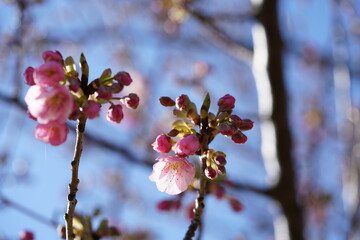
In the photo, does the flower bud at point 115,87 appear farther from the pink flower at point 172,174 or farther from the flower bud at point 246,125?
the flower bud at point 246,125

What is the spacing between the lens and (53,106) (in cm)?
96

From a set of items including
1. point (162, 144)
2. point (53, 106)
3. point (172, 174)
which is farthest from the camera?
point (172, 174)

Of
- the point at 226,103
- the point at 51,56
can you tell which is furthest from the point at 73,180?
the point at 226,103

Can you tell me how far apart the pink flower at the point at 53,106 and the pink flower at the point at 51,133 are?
28 mm

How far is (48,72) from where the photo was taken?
99 cm

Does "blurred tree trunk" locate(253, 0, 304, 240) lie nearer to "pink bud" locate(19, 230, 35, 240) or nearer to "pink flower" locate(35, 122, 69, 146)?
"pink bud" locate(19, 230, 35, 240)

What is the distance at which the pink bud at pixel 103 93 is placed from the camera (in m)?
1.07

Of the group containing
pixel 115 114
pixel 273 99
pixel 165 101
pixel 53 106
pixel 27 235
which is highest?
pixel 273 99

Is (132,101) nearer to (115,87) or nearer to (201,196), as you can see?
(115,87)

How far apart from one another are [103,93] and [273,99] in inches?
89.2

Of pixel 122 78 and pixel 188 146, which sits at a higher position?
pixel 122 78

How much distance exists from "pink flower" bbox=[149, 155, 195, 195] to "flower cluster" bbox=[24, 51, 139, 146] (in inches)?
11.0

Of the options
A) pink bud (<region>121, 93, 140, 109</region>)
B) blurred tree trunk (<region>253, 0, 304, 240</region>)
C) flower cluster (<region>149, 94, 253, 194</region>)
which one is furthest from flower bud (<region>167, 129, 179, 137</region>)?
blurred tree trunk (<region>253, 0, 304, 240</region>)

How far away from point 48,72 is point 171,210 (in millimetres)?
891
